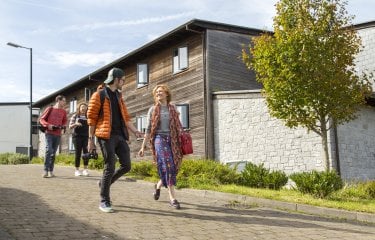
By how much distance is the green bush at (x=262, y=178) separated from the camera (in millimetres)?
11336

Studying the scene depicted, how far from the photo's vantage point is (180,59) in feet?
71.7

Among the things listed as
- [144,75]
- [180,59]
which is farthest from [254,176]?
[144,75]

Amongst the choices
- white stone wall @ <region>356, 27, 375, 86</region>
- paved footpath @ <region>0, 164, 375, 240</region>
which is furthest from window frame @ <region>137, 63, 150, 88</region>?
paved footpath @ <region>0, 164, 375, 240</region>

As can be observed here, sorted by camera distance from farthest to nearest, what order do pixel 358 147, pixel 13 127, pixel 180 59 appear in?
pixel 13 127 < pixel 180 59 < pixel 358 147

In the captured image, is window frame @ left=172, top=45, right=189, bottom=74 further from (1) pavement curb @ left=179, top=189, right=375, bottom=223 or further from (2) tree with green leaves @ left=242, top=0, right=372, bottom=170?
(1) pavement curb @ left=179, top=189, right=375, bottom=223

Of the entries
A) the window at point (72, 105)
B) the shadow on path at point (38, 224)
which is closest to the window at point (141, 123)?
the window at point (72, 105)

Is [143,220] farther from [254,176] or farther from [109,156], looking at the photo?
[254,176]

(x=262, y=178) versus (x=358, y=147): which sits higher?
(x=358, y=147)

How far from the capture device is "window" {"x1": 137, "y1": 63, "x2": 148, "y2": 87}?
975 inches

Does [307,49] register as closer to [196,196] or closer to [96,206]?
[196,196]

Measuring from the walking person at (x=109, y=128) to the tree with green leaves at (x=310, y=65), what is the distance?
6.92 m

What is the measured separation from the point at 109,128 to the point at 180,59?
15224 millimetres

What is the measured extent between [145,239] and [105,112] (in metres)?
2.36

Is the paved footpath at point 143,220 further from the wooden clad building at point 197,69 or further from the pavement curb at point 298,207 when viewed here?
the wooden clad building at point 197,69
